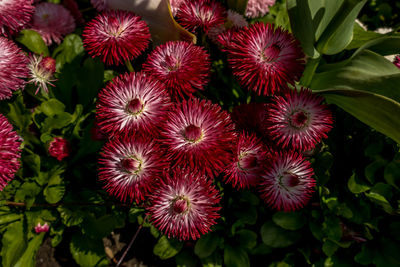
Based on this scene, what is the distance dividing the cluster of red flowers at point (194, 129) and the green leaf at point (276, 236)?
40 centimetres

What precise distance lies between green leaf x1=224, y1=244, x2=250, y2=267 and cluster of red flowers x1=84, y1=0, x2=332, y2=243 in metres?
0.47

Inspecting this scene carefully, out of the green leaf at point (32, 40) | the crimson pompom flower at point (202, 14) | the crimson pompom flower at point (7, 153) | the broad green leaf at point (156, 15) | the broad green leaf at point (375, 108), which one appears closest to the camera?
the broad green leaf at point (375, 108)

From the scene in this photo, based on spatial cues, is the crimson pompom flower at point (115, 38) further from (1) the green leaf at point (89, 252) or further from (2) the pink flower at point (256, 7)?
(1) the green leaf at point (89, 252)

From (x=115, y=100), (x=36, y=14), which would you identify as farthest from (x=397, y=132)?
(x=36, y=14)

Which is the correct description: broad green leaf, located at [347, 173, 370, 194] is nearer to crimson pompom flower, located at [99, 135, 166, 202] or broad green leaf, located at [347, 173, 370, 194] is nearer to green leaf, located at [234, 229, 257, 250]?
green leaf, located at [234, 229, 257, 250]

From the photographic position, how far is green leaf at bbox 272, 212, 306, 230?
153cm

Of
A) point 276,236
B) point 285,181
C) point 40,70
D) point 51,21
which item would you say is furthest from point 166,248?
point 51,21

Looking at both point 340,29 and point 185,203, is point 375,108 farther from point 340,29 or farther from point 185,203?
point 185,203

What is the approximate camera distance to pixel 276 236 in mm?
1578

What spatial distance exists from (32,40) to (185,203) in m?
1.27

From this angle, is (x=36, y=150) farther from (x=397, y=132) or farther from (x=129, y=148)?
(x=397, y=132)

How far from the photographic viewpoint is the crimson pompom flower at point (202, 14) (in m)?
1.36

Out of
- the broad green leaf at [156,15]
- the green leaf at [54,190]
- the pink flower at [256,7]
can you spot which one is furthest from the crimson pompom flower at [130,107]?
the pink flower at [256,7]

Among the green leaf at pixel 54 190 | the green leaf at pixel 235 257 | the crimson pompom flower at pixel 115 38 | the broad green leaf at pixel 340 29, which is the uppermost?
the broad green leaf at pixel 340 29
